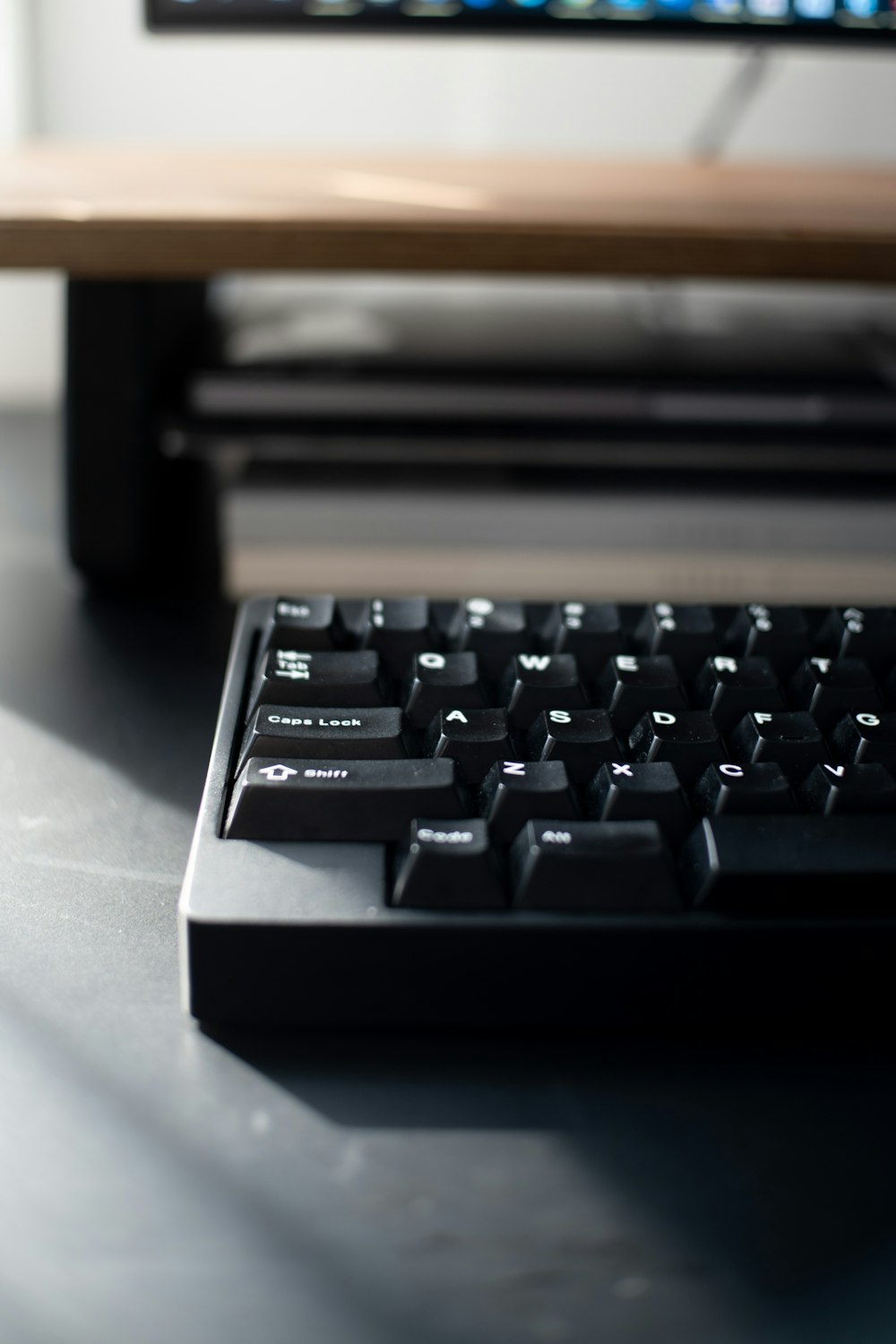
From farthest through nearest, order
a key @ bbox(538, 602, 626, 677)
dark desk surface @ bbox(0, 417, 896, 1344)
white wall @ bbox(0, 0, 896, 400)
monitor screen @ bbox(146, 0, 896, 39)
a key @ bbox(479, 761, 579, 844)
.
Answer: white wall @ bbox(0, 0, 896, 400), monitor screen @ bbox(146, 0, 896, 39), a key @ bbox(538, 602, 626, 677), a key @ bbox(479, 761, 579, 844), dark desk surface @ bbox(0, 417, 896, 1344)

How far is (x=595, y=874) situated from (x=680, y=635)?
0.15 metres

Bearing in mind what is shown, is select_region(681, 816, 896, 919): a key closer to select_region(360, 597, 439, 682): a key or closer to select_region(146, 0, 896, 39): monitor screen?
select_region(360, 597, 439, 682): a key

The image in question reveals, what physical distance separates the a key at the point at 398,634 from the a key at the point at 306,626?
0.01 m

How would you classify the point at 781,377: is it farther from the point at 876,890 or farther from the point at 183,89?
the point at 183,89

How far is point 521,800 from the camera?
1.17ft

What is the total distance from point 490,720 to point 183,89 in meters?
0.68

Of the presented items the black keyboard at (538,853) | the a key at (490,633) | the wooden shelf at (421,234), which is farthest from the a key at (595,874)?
the wooden shelf at (421,234)

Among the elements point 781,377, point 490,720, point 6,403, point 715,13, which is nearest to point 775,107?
point 715,13

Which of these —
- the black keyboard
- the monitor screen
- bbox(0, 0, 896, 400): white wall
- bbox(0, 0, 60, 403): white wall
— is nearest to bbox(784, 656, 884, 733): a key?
the black keyboard

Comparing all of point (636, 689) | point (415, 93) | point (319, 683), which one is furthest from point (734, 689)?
point (415, 93)

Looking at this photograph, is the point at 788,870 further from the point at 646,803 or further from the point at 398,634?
the point at 398,634

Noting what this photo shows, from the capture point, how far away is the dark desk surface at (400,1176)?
253 millimetres

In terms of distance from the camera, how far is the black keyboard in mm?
326

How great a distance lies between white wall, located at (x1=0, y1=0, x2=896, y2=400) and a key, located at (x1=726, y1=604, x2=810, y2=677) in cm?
53
